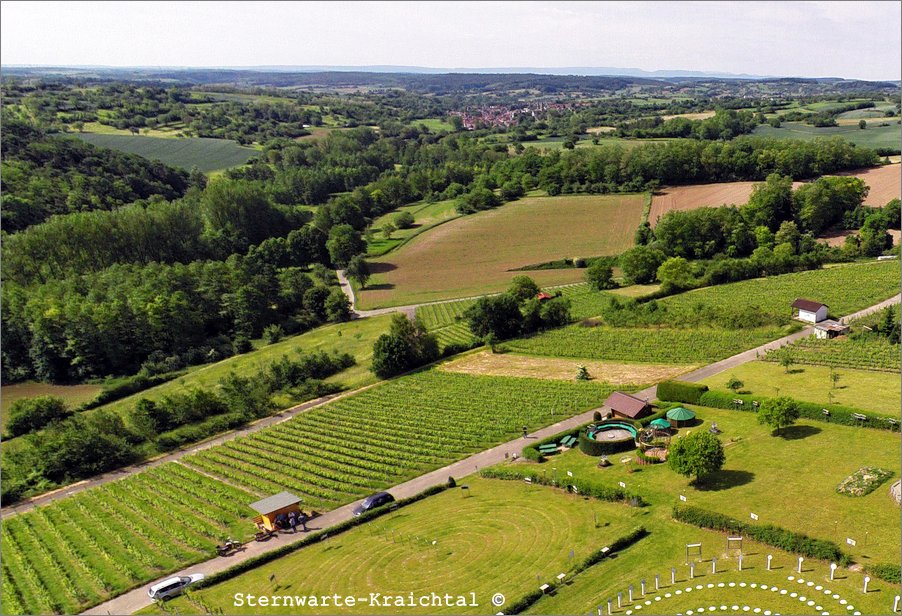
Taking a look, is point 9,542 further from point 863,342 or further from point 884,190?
point 884,190

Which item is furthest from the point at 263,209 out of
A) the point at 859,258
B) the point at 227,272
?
the point at 859,258

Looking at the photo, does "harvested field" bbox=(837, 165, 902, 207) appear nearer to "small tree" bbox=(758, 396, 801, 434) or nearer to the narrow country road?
the narrow country road

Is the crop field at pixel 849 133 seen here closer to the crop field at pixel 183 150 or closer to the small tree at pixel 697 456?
the small tree at pixel 697 456

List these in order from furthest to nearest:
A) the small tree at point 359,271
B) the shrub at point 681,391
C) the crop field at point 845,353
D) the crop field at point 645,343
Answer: the small tree at point 359,271 → the crop field at point 645,343 → the crop field at point 845,353 → the shrub at point 681,391

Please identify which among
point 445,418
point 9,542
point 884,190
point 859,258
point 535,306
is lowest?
point 9,542

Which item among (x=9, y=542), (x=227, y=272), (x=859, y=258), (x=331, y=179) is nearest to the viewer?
(x=9, y=542)

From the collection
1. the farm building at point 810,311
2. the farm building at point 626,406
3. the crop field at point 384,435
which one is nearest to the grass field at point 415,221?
the crop field at point 384,435

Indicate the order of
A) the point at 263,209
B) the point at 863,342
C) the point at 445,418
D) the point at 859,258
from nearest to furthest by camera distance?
the point at 445,418, the point at 863,342, the point at 859,258, the point at 263,209
